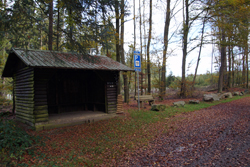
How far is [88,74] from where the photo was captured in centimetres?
1137

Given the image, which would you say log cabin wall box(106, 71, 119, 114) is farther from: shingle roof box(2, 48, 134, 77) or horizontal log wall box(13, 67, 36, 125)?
horizontal log wall box(13, 67, 36, 125)

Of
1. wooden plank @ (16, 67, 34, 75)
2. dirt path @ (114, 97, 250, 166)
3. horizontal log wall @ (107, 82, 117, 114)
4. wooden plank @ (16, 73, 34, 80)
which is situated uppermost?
wooden plank @ (16, 67, 34, 75)

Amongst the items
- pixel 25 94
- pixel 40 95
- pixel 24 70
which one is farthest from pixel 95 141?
pixel 24 70

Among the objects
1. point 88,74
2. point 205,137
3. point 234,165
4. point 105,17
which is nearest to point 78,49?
point 105,17

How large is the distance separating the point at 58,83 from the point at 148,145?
7160 millimetres

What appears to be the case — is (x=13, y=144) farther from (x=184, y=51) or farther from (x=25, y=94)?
(x=184, y=51)

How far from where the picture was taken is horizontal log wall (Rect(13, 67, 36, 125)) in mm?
7672

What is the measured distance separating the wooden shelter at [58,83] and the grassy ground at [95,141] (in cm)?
151

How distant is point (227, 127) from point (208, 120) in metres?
1.40

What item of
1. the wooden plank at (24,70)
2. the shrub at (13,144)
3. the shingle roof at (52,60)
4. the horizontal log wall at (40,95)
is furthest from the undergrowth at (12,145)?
the wooden plank at (24,70)

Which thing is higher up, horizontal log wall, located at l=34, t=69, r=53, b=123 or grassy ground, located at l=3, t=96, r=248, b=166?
horizontal log wall, located at l=34, t=69, r=53, b=123

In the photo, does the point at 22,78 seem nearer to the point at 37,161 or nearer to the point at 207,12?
the point at 37,161

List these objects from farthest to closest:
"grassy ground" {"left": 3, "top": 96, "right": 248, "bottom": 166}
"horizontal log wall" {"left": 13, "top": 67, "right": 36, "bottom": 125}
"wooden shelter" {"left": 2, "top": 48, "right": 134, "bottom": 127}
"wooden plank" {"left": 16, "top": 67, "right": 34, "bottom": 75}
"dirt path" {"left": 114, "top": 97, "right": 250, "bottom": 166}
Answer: "wooden plank" {"left": 16, "top": 67, "right": 34, "bottom": 75} < "horizontal log wall" {"left": 13, "top": 67, "right": 36, "bottom": 125} < "wooden shelter" {"left": 2, "top": 48, "right": 134, "bottom": 127} < "grassy ground" {"left": 3, "top": 96, "right": 248, "bottom": 166} < "dirt path" {"left": 114, "top": 97, "right": 250, "bottom": 166}

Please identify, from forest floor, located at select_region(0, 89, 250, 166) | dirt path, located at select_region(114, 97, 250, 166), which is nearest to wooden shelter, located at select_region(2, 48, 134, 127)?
forest floor, located at select_region(0, 89, 250, 166)
